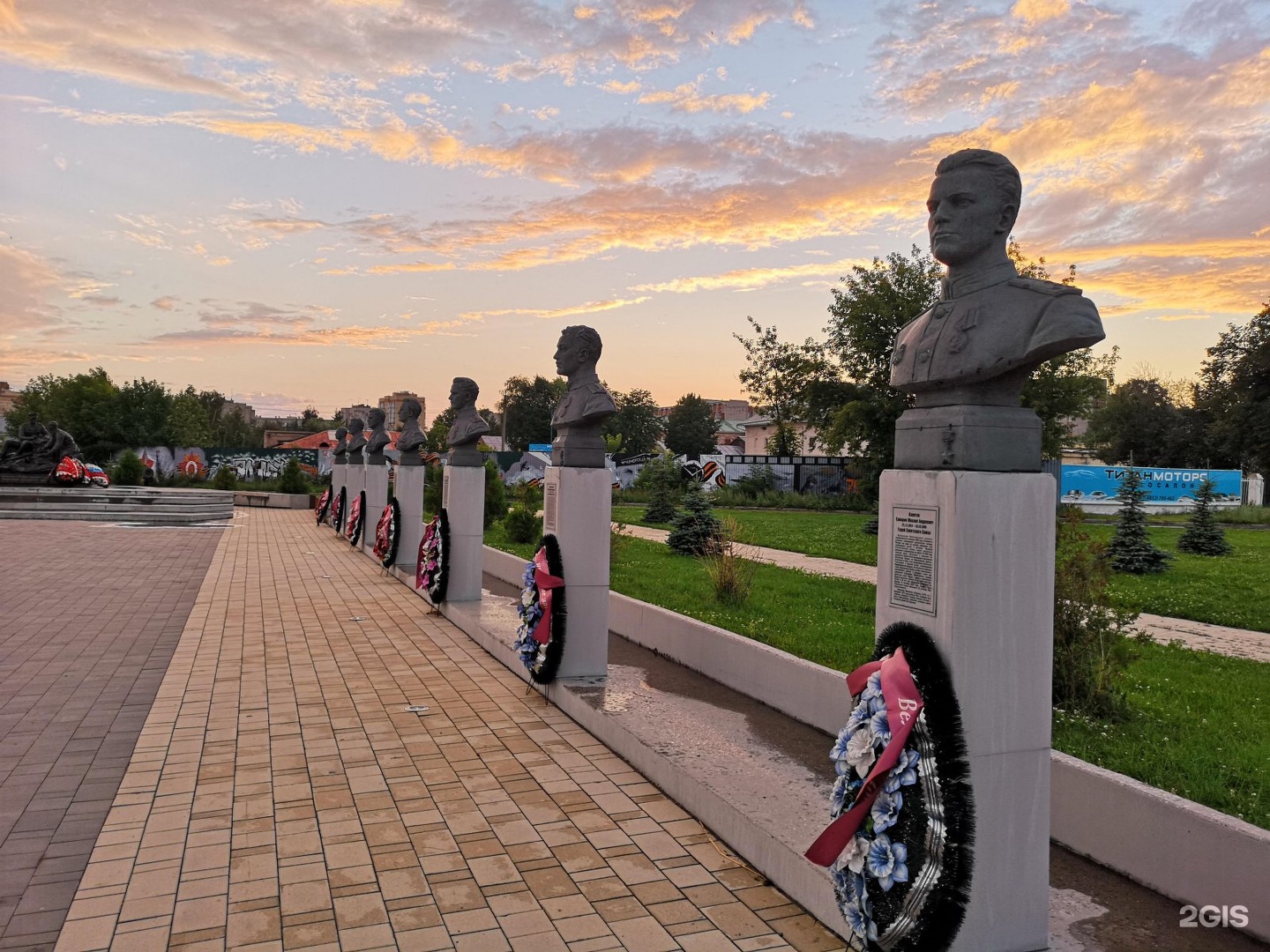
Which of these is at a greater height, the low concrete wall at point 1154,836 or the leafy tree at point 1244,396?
the leafy tree at point 1244,396

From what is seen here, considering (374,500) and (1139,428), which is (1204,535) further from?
(1139,428)

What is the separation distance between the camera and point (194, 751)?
5020 millimetres

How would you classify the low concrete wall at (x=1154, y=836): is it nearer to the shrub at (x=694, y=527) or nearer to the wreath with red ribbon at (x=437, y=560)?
the wreath with red ribbon at (x=437, y=560)

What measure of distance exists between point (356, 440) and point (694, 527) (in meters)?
8.06

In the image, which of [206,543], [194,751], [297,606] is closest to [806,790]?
[194,751]

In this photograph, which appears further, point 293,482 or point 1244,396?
point 1244,396

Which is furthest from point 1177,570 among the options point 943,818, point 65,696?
point 65,696

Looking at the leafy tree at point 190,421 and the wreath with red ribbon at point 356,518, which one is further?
the leafy tree at point 190,421

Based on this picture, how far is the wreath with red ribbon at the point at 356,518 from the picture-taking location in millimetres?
15773

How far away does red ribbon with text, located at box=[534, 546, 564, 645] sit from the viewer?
6098mm

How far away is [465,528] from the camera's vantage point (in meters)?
9.36

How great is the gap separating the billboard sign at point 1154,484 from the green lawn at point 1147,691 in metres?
21.0

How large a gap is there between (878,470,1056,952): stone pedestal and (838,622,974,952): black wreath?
0.06 m

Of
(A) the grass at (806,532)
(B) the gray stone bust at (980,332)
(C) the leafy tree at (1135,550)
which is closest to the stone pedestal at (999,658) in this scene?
(B) the gray stone bust at (980,332)
